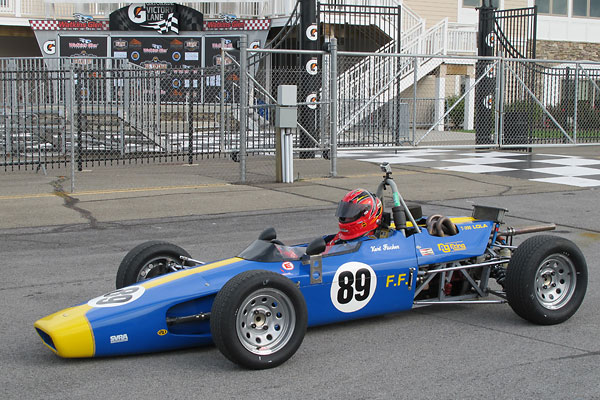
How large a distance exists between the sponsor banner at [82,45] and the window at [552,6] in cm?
1884

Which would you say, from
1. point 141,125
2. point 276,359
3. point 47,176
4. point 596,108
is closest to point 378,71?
point 596,108

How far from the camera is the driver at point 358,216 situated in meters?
5.47

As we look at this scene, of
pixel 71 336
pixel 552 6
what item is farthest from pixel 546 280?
pixel 552 6

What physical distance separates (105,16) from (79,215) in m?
17.7

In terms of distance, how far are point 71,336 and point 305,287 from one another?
4.77 feet

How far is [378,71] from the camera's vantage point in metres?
23.0

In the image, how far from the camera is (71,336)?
4531 millimetres

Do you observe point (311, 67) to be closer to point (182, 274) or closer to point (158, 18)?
point (158, 18)

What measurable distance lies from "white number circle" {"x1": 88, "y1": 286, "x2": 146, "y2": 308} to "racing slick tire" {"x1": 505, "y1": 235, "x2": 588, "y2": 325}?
8.15ft

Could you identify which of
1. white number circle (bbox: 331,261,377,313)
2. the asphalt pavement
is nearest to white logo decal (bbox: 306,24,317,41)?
the asphalt pavement

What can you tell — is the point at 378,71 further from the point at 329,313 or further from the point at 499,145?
the point at 329,313

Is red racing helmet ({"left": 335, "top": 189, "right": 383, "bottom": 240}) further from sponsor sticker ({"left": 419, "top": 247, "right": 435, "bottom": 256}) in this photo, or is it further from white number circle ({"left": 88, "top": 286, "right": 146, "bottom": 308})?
white number circle ({"left": 88, "top": 286, "right": 146, "bottom": 308})

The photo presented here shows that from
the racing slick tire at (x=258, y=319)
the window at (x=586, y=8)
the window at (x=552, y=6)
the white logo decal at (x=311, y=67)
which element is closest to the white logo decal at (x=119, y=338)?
the racing slick tire at (x=258, y=319)

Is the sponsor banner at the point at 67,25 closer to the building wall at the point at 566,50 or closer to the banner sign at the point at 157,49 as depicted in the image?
the banner sign at the point at 157,49
